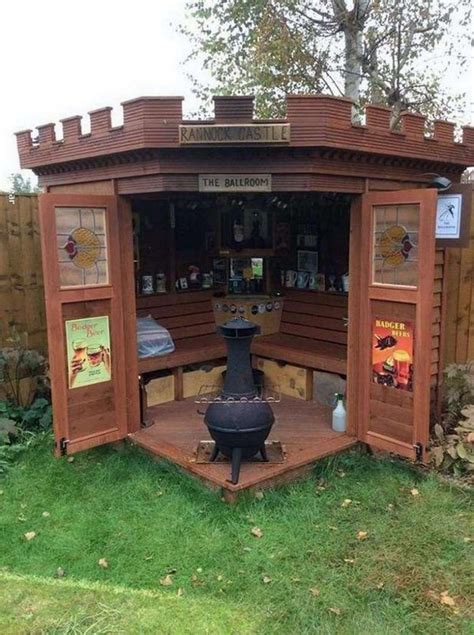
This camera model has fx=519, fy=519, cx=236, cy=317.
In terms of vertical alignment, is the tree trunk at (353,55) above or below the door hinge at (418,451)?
above

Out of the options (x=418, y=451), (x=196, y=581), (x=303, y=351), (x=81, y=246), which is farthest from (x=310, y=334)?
(x=196, y=581)

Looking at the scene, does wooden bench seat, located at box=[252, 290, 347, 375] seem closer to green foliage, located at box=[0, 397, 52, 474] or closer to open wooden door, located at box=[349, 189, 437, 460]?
open wooden door, located at box=[349, 189, 437, 460]

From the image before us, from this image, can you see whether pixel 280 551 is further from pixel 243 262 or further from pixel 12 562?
pixel 243 262

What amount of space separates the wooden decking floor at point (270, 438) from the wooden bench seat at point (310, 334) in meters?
0.48

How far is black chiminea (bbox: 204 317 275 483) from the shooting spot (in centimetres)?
367

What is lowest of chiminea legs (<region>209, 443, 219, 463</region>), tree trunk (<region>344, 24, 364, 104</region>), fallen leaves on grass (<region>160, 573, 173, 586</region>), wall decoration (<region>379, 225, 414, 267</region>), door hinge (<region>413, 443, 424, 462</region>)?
fallen leaves on grass (<region>160, 573, 173, 586</region>)

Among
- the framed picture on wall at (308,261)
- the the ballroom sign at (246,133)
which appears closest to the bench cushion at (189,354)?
the framed picture on wall at (308,261)

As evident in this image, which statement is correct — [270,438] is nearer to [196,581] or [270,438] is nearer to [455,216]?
[196,581]

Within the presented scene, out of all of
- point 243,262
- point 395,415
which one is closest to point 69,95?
point 243,262

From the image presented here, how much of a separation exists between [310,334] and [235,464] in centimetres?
253

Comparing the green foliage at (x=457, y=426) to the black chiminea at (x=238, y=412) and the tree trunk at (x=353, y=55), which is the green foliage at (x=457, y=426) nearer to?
the black chiminea at (x=238, y=412)

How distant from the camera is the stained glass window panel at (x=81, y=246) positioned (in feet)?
12.7

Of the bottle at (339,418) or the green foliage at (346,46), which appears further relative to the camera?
the green foliage at (346,46)

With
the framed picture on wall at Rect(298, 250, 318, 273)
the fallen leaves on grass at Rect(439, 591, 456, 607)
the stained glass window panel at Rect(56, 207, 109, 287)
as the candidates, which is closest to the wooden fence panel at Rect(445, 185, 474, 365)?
the framed picture on wall at Rect(298, 250, 318, 273)
